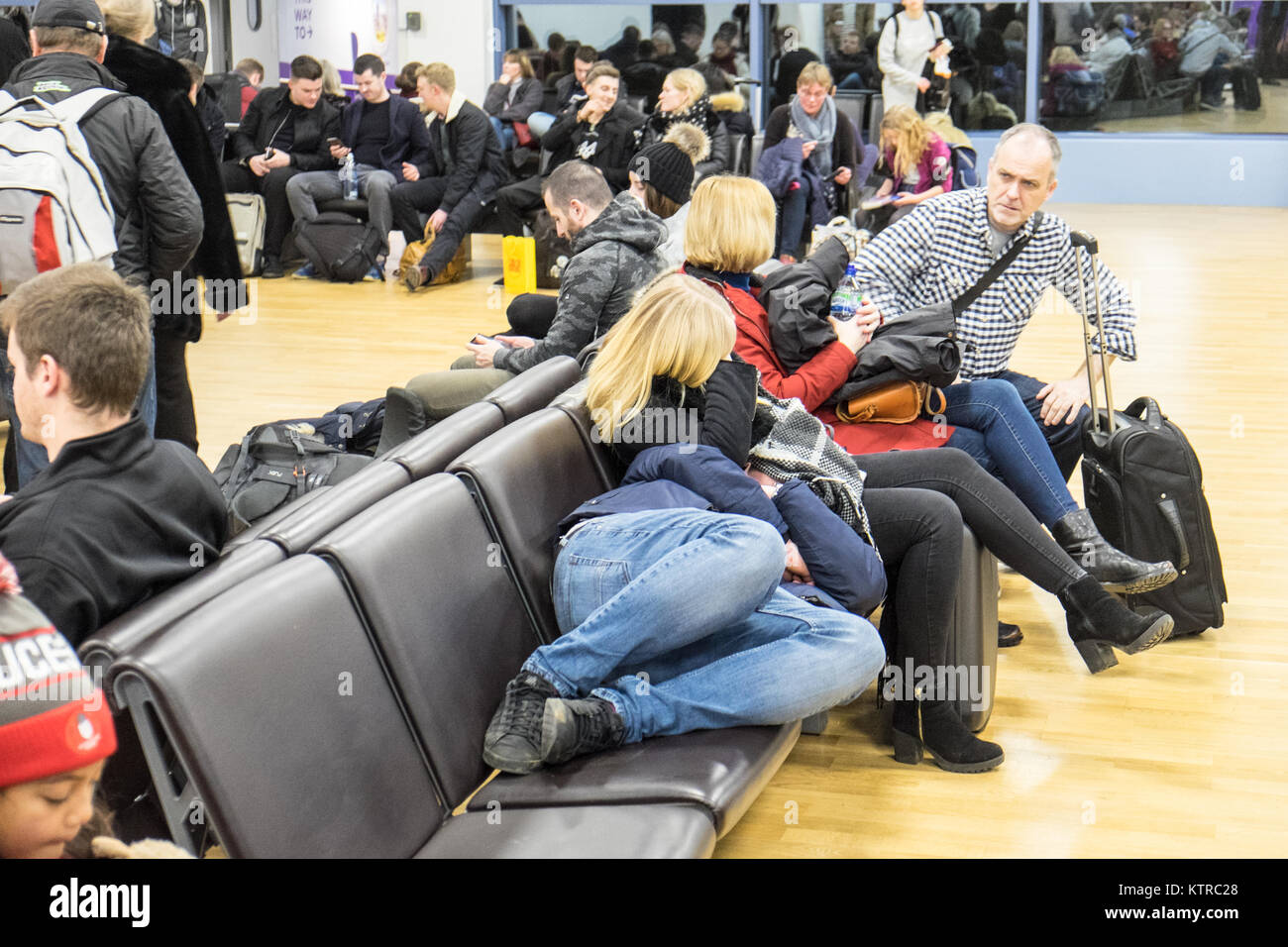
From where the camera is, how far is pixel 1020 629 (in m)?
3.79

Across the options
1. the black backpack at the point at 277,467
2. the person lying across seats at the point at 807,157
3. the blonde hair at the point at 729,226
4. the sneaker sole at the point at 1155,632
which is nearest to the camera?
the sneaker sole at the point at 1155,632

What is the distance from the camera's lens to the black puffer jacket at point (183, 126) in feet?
13.2

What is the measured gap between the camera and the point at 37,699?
4.93ft

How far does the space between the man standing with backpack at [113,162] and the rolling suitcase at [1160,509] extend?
2.50m

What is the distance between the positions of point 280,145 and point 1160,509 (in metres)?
7.81

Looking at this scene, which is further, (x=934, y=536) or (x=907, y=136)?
(x=907, y=136)

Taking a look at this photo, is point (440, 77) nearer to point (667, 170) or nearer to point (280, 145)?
point (280, 145)

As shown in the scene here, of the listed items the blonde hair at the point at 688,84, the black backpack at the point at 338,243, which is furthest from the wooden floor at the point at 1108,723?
the blonde hair at the point at 688,84

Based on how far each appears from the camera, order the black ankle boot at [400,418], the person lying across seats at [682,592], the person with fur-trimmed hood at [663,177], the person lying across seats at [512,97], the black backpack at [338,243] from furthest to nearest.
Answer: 1. the person lying across seats at [512,97]
2. the black backpack at [338,243]
3. the person with fur-trimmed hood at [663,177]
4. the black ankle boot at [400,418]
5. the person lying across seats at [682,592]

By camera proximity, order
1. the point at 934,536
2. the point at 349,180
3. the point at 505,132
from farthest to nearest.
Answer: the point at 505,132 → the point at 349,180 → the point at 934,536

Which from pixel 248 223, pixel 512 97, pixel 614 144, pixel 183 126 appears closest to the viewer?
pixel 183 126

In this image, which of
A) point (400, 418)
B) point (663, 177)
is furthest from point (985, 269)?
point (400, 418)

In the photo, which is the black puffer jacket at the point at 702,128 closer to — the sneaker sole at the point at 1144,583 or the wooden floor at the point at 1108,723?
the wooden floor at the point at 1108,723

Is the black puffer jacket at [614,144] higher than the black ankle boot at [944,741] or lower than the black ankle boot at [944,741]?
higher
